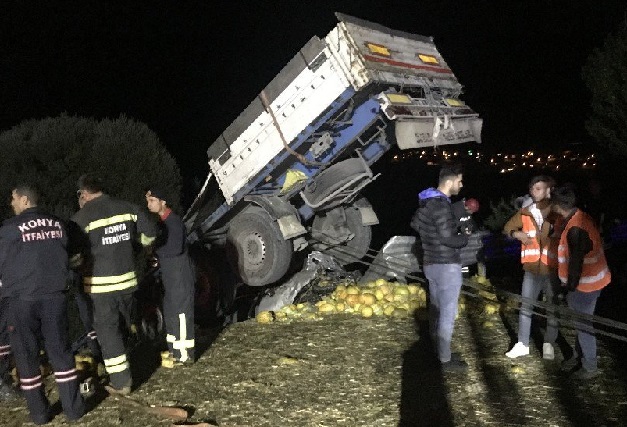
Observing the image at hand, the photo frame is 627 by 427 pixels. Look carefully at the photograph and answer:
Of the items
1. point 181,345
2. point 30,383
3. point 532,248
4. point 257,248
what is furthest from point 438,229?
point 30,383

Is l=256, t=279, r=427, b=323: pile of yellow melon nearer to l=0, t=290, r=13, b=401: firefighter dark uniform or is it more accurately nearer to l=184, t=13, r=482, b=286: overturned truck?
l=184, t=13, r=482, b=286: overturned truck

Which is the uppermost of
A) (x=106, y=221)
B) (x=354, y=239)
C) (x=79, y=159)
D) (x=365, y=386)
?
(x=79, y=159)

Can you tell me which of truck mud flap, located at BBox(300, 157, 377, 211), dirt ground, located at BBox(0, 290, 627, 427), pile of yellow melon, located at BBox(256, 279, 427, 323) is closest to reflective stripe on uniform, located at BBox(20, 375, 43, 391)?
dirt ground, located at BBox(0, 290, 627, 427)

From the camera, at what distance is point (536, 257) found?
571 cm

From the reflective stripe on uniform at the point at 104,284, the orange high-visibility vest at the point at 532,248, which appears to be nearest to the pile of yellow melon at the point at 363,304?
the orange high-visibility vest at the point at 532,248

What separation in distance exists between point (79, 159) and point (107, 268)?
293 centimetres

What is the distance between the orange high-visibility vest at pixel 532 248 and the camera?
18.6 ft

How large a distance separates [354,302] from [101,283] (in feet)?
11.9

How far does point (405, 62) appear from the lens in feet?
24.0

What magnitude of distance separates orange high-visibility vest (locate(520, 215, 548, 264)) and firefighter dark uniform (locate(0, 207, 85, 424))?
168 inches

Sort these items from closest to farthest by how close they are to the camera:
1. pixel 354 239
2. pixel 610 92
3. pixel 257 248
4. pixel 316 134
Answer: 1. pixel 316 134
2. pixel 257 248
3. pixel 354 239
4. pixel 610 92

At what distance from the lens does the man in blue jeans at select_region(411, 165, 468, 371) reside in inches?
209

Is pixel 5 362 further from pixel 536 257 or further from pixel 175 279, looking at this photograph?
pixel 536 257

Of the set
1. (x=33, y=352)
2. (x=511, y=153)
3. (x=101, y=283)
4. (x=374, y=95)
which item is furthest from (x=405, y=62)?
(x=511, y=153)
